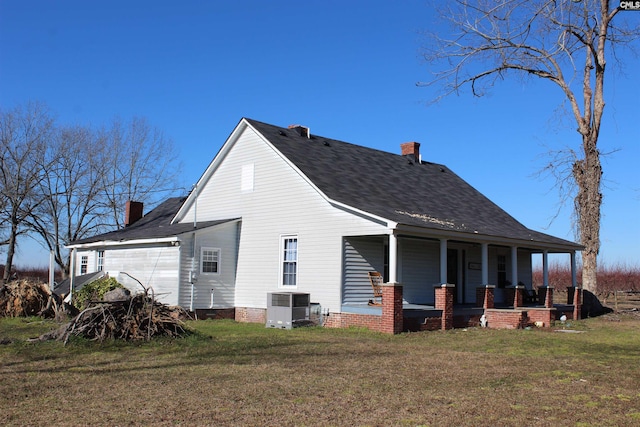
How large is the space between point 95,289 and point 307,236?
8.42m

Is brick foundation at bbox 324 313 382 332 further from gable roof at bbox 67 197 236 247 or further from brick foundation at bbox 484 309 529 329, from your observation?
gable roof at bbox 67 197 236 247

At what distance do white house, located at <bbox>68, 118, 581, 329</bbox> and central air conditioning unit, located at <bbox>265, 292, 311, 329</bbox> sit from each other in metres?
0.70

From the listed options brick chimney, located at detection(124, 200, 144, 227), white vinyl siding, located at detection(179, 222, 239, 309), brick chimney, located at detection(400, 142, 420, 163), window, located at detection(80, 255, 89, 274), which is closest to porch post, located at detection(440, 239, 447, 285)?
white vinyl siding, located at detection(179, 222, 239, 309)

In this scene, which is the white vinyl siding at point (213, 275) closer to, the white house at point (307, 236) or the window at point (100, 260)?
the white house at point (307, 236)

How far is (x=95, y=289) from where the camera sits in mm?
21500

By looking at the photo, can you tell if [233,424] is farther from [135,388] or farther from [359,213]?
[359,213]

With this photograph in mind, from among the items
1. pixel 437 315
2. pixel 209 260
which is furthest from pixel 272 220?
pixel 437 315

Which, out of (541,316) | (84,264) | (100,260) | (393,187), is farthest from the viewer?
(84,264)

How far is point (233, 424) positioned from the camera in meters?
6.35

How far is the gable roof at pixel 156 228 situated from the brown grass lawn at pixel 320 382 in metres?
6.48

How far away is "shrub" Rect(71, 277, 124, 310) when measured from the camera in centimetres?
2127

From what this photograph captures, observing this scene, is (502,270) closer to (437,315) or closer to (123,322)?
(437,315)

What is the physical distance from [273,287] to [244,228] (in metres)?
2.50

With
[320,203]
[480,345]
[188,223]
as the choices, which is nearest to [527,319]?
[480,345]
